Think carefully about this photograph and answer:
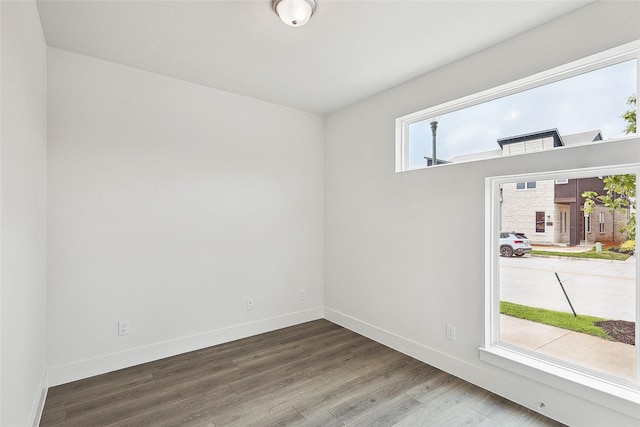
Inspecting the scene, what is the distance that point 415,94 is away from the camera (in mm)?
2980

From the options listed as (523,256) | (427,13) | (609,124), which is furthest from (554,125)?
(427,13)

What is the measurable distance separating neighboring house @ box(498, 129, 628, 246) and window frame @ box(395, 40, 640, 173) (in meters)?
0.17

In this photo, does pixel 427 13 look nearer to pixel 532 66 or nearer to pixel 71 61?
pixel 532 66

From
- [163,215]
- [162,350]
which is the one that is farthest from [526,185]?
[162,350]

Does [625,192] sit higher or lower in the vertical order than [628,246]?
higher

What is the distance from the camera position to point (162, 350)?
2908mm

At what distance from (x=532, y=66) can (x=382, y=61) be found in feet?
3.56

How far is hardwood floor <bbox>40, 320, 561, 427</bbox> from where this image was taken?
2078 mm

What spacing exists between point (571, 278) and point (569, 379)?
25.4 inches

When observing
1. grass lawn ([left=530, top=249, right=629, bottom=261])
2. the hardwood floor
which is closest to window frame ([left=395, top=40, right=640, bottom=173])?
grass lawn ([left=530, top=249, right=629, bottom=261])

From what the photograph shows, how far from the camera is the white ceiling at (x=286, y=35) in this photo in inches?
78.3

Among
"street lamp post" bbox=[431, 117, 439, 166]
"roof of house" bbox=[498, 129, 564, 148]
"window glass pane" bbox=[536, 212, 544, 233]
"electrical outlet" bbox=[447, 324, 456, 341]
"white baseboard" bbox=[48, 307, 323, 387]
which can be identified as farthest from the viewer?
"street lamp post" bbox=[431, 117, 439, 166]

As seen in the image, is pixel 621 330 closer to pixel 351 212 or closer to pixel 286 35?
pixel 351 212

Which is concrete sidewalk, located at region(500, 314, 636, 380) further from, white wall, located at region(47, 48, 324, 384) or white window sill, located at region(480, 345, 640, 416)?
white wall, located at region(47, 48, 324, 384)
